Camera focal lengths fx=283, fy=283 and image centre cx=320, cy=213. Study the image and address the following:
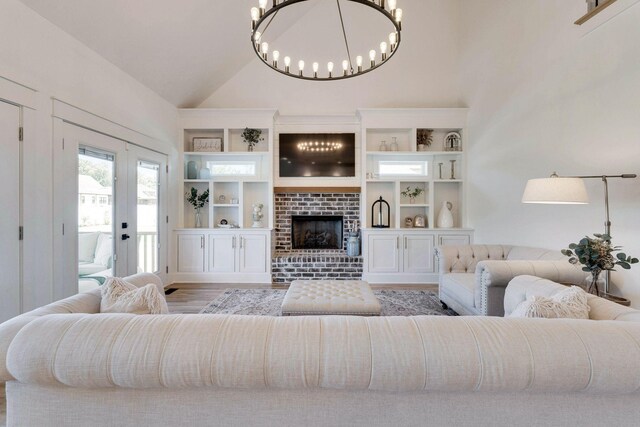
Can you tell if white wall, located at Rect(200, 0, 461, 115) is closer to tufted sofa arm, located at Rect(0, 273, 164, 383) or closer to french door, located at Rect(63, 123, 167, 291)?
french door, located at Rect(63, 123, 167, 291)

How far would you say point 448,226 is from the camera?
4.64m

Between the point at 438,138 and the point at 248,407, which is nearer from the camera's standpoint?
the point at 248,407

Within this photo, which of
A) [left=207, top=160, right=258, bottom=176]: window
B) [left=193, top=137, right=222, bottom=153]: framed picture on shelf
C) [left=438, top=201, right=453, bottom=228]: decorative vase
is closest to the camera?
[left=438, top=201, right=453, bottom=228]: decorative vase

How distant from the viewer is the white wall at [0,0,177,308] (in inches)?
86.7

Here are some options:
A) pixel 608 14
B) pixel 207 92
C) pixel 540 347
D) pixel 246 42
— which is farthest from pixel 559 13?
pixel 207 92

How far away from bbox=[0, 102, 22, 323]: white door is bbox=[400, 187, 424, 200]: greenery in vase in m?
4.72

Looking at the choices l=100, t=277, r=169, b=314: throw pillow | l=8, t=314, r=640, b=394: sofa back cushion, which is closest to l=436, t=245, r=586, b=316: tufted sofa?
l=8, t=314, r=640, b=394: sofa back cushion

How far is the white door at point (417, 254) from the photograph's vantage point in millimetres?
4531

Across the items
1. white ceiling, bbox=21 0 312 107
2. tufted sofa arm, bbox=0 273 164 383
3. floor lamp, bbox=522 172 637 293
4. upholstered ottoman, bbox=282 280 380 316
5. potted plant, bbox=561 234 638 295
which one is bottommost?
upholstered ottoman, bbox=282 280 380 316

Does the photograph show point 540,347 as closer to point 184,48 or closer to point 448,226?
point 448,226

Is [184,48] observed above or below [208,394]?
above

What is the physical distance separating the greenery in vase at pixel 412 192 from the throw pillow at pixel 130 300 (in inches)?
166

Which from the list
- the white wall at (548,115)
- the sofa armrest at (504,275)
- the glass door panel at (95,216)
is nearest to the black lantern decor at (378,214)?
the white wall at (548,115)

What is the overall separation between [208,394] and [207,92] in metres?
4.87
